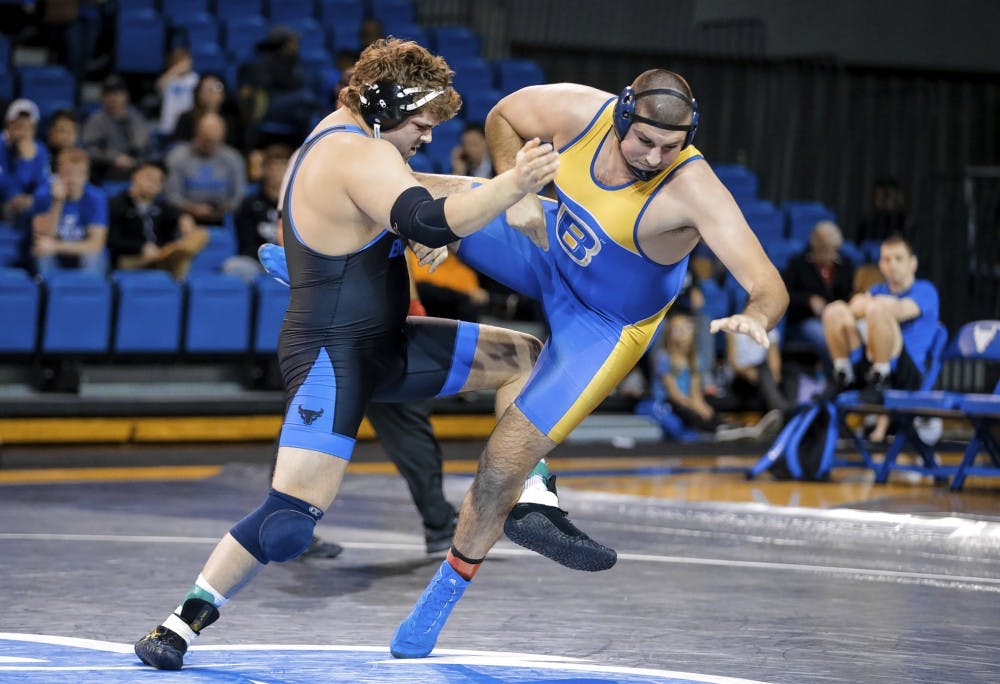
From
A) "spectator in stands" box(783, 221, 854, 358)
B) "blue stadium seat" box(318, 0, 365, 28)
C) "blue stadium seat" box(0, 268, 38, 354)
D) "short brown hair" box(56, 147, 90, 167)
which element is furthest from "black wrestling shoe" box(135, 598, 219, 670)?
"blue stadium seat" box(318, 0, 365, 28)

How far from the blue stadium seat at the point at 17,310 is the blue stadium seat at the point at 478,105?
13.8 feet

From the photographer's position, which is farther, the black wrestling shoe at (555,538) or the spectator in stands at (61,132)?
the spectator in stands at (61,132)

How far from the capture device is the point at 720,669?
4.03 metres

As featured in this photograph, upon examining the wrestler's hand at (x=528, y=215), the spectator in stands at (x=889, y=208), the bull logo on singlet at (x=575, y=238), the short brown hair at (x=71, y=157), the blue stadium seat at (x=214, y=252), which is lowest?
the blue stadium seat at (x=214, y=252)

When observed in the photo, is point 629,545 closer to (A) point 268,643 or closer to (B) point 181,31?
(A) point 268,643

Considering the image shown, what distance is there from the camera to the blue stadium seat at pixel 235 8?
489 inches

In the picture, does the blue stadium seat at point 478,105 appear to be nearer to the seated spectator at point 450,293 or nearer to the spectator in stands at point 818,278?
the seated spectator at point 450,293

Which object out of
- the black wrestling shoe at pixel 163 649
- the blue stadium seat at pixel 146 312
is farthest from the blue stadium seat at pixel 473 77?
the black wrestling shoe at pixel 163 649

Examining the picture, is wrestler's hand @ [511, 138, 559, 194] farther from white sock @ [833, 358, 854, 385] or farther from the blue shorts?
white sock @ [833, 358, 854, 385]

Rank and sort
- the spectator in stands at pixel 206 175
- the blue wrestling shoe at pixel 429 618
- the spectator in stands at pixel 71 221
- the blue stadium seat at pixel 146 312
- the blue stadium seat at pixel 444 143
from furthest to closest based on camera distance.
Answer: the blue stadium seat at pixel 444 143
the spectator in stands at pixel 206 175
the spectator in stands at pixel 71 221
the blue stadium seat at pixel 146 312
the blue wrestling shoe at pixel 429 618

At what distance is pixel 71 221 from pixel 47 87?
1.92m

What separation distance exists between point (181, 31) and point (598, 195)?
8160 mm

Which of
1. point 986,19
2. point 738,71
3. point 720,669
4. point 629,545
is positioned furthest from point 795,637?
point 986,19

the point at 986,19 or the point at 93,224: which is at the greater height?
the point at 986,19
